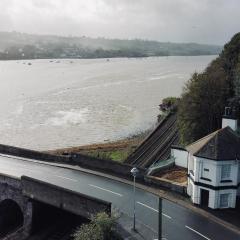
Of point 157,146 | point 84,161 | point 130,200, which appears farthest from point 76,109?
point 130,200

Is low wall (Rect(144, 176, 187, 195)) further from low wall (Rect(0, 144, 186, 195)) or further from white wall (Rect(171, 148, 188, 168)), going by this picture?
white wall (Rect(171, 148, 188, 168))

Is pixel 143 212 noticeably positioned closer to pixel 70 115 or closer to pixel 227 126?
pixel 227 126

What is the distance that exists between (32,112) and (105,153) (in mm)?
49192

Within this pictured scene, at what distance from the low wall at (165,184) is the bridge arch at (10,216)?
1224cm

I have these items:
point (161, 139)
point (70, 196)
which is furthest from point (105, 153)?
point (70, 196)

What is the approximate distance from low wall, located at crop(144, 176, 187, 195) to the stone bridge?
272 inches

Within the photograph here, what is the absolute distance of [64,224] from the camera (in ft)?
125

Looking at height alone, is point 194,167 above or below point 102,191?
above

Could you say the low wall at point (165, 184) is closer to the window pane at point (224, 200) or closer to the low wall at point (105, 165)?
the low wall at point (105, 165)

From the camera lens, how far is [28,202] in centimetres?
3744

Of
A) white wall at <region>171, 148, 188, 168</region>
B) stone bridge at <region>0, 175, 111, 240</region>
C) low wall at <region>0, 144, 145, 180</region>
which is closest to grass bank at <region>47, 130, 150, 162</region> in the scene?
low wall at <region>0, 144, 145, 180</region>

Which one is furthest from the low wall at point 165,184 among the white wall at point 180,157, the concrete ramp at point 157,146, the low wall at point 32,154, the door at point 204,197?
the concrete ramp at point 157,146

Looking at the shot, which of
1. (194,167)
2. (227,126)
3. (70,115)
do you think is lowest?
(70,115)

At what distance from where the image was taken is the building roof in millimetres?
32344
